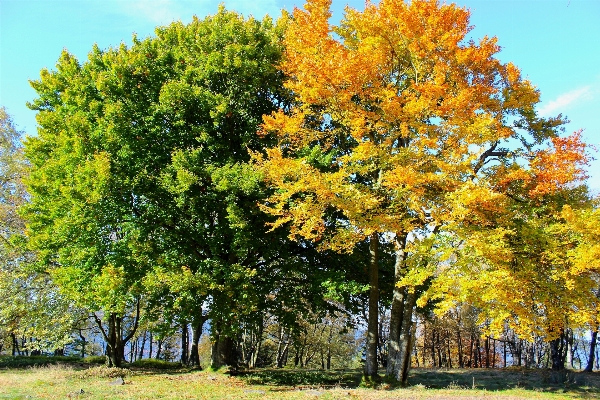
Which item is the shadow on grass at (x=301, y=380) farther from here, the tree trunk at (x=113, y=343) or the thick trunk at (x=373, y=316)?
the tree trunk at (x=113, y=343)

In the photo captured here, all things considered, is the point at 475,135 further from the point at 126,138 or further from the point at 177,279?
the point at 126,138

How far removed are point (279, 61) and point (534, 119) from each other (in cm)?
972

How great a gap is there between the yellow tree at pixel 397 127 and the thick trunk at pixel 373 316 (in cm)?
4

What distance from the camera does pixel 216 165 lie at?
14.7m

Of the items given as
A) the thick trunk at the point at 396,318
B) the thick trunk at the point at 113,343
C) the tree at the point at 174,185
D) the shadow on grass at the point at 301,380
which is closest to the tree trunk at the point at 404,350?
the thick trunk at the point at 396,318

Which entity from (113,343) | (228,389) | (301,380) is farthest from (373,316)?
(113,343)

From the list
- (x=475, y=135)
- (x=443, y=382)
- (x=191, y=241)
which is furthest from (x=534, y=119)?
(x=191, y=241)

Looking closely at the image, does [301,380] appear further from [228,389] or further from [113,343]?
[113,343]

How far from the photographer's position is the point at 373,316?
15.2m

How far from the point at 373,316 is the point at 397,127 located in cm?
701

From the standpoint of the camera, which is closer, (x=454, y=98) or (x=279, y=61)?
(x=454, y=98)

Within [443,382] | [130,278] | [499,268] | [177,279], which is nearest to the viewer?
[499,268]

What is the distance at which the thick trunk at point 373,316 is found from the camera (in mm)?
14602

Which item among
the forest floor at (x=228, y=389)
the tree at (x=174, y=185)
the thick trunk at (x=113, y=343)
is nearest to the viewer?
the forest floor at (x=228, y=389)
